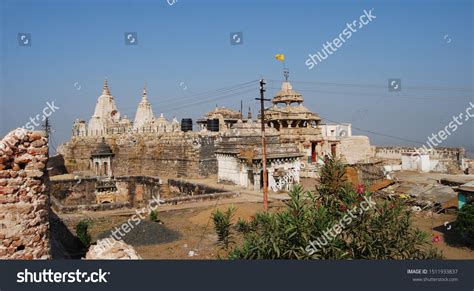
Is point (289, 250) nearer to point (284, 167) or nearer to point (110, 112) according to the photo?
point (284, 167)

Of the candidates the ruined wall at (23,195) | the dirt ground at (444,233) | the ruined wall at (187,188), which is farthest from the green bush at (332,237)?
the ruined wall at (187,188)

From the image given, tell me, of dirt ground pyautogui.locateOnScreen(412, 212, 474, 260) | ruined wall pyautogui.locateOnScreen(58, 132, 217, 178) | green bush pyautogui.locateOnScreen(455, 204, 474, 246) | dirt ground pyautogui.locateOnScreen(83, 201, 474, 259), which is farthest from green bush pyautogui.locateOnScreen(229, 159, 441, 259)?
ruined wall pyautogui.locateOnScreen(58, 132, 217, 178)

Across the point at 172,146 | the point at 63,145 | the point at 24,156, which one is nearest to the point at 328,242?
the point at 24,156

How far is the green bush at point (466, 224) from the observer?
45.0 feet

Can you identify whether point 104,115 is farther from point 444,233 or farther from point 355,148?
point 444,233

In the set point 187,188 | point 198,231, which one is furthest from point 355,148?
point 198,231

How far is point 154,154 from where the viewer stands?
3662cm

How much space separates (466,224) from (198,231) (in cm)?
981

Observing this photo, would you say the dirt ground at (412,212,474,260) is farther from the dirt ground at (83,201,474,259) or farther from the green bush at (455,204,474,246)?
the green bush at (455,204,474,246)

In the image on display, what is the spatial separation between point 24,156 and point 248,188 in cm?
1856

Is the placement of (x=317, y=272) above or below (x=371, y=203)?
below

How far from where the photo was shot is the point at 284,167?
82.8 feet

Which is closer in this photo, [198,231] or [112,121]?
[198,231]

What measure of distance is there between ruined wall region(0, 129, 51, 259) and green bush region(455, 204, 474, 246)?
13349 mm
